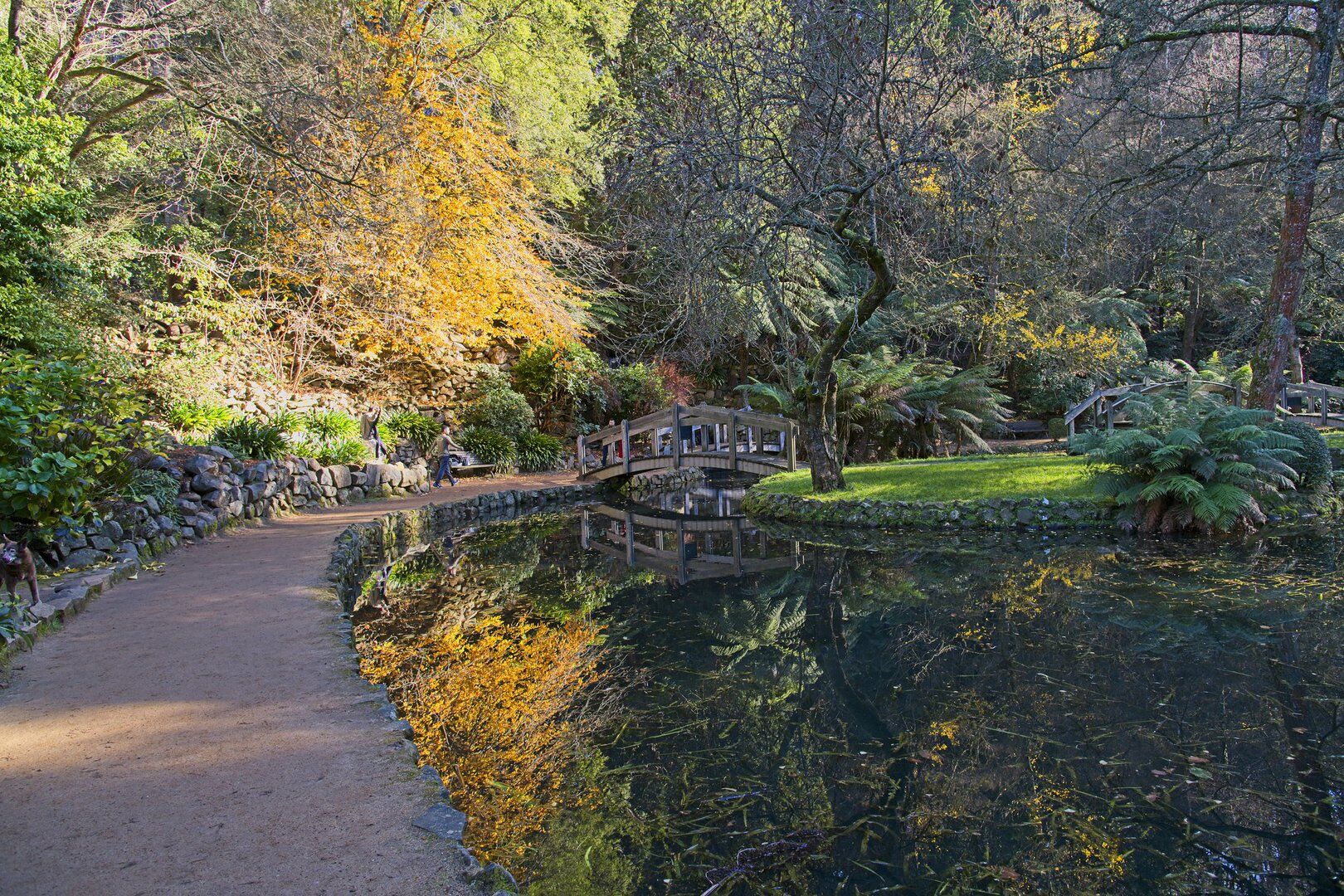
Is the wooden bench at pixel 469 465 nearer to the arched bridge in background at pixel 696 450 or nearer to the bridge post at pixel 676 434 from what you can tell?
the arched bridge in background at pixel 696 450

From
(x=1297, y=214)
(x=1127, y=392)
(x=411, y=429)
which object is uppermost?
(x=1297, y=214)

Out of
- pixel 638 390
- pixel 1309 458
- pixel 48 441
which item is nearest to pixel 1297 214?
pixel 1309 458

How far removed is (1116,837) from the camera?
2947 mm

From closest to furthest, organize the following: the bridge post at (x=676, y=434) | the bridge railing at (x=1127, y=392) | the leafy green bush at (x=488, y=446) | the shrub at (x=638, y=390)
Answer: the bridge railing at (x=1127, y=392) → the bridge post at (x=676, y=434) → the leafy green bush at (x=488, y=446) → the shrub at (x=638, y=390)

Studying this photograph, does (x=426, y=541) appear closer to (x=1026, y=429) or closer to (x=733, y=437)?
(x=733, y=437)

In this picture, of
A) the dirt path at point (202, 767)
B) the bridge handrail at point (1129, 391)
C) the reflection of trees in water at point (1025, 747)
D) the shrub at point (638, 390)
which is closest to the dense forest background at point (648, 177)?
the shrub at point (638, 390)

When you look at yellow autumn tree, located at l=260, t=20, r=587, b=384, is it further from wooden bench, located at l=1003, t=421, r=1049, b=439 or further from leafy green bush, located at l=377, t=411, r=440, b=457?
wooden bench, located at l=1003, t=421, r=1049, b=439

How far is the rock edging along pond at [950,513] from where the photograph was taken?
360 inches

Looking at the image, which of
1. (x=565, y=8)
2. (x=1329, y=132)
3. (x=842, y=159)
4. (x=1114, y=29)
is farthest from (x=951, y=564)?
(x=565, y=8)

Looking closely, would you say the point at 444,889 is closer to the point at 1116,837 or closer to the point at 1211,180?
the point at 1116,837

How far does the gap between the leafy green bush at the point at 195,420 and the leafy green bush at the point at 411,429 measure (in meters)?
3.65

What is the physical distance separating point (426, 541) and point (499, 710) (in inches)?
257

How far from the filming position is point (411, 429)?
15.7 metres

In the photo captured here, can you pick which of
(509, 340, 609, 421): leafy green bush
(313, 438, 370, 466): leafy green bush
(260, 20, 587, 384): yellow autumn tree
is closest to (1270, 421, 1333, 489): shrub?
(260, 20, 587, 384): yellow autumn tree
